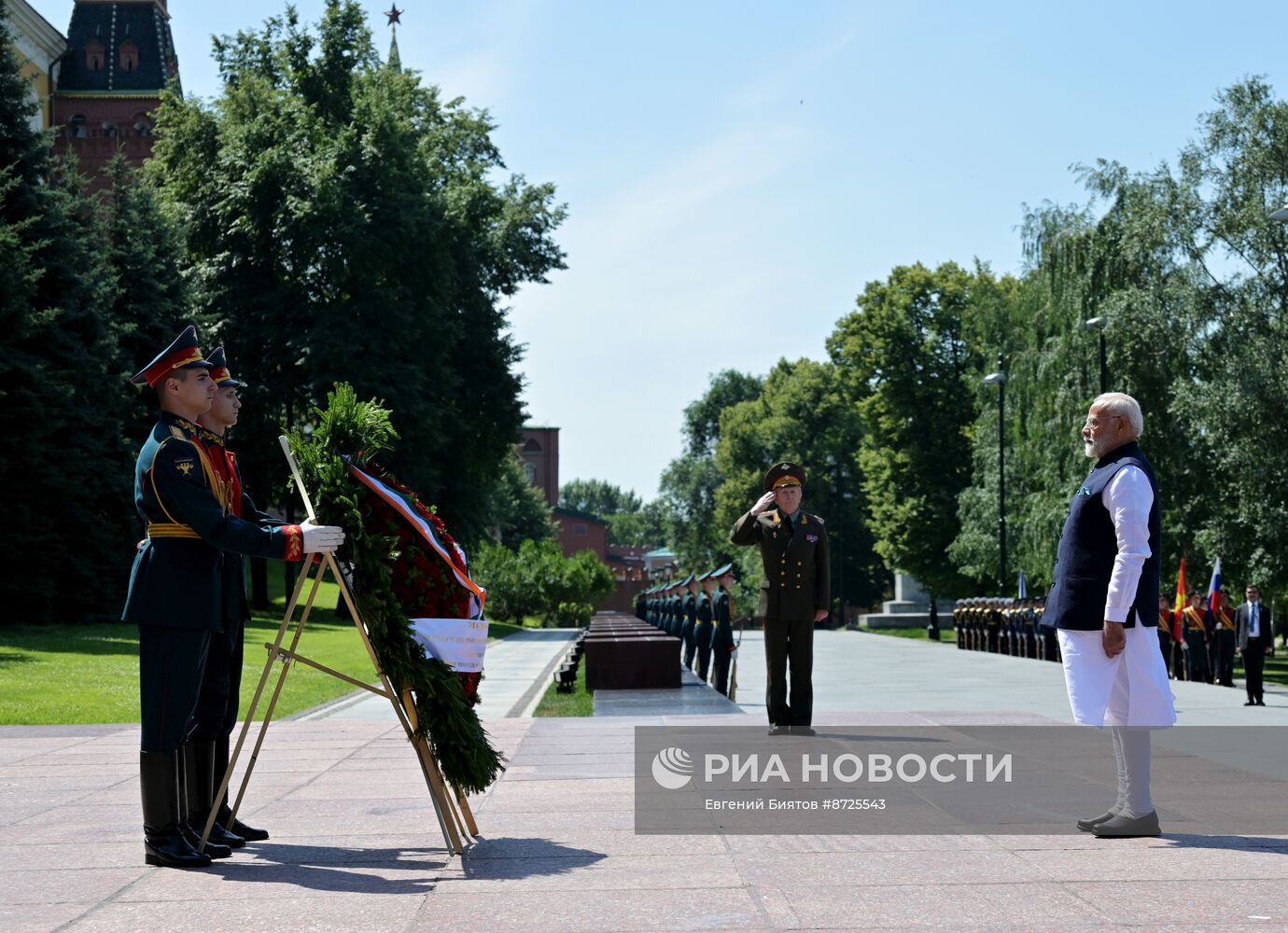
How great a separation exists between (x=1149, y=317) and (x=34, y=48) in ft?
194

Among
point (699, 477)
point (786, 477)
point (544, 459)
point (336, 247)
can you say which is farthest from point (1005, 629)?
point (544, 459)

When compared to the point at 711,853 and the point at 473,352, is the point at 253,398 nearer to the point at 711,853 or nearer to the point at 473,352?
the point at 473,352

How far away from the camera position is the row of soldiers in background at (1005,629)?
34406 millimetres

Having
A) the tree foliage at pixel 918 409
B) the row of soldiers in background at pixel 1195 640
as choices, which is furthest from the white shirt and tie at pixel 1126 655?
the tree foliage at pixel 918 409

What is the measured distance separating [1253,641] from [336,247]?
2899 centimetres

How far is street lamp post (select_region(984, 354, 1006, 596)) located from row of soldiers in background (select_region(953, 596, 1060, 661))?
70.7 inches

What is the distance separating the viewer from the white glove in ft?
21.2

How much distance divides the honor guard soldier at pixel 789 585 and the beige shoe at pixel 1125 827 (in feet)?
13.2

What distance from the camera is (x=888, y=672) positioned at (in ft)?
87.4

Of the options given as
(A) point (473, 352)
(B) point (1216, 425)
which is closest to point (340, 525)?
(B) point (1216, 425)

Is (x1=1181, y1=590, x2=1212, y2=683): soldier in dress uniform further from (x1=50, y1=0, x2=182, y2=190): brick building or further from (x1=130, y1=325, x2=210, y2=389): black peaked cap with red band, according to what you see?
(x1=50, y1=0, x2=182, y2=190): brick building

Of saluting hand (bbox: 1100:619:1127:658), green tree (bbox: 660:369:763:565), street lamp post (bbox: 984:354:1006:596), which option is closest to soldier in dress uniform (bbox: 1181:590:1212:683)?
street lamp post (bbox: 984:354:1006:596)

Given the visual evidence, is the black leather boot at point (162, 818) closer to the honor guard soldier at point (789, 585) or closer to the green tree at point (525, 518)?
the honor guard soldier at point (789, 585)

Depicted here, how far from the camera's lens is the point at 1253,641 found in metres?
20.3
